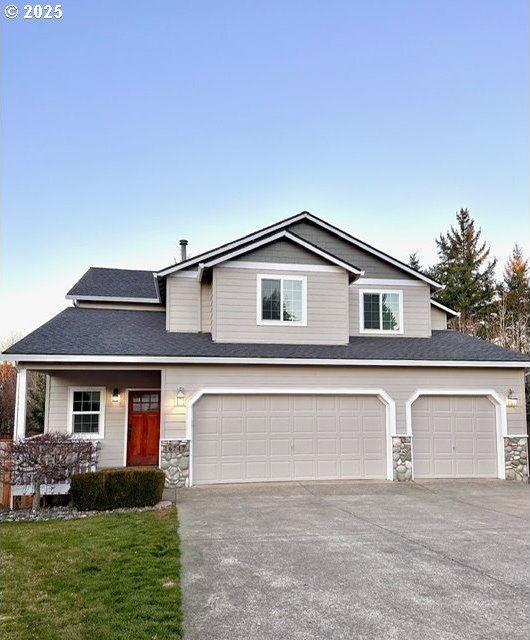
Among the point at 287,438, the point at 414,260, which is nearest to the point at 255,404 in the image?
the point at 287,438

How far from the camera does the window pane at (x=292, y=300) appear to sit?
42.7 feet

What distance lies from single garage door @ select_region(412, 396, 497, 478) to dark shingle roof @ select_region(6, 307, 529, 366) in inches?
50.3

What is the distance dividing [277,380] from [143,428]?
15.0 ft

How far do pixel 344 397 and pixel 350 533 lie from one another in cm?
506

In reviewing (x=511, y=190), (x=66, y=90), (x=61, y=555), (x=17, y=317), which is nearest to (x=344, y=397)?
(x=61, y=555)

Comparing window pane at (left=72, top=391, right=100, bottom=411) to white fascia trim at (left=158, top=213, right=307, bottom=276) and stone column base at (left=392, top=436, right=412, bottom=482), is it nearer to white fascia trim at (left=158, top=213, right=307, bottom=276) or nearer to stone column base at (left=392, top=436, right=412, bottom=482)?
white fascia trim at (left=158, top=213, right=307, bottom=276)

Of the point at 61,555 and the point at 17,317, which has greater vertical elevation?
the point at 17,317

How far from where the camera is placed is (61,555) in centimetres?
610

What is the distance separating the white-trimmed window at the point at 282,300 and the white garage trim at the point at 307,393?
77.7 inches

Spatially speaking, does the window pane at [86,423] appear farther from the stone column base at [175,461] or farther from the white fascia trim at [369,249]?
the white fascia trim at [369,249]

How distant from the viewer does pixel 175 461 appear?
11016mm

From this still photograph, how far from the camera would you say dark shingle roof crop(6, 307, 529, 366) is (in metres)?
11.1

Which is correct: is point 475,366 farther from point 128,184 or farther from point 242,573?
point 128,184

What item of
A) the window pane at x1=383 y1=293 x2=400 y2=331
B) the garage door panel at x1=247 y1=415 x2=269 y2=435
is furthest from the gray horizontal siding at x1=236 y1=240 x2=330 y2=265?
the garage door panel at x1=247 y1=415 x2=269 y2=435
